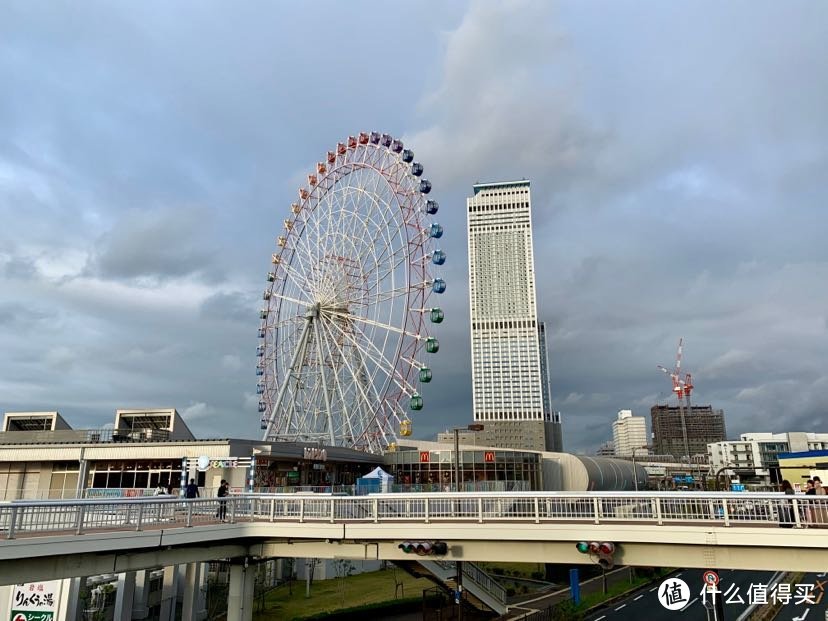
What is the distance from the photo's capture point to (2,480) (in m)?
51.1

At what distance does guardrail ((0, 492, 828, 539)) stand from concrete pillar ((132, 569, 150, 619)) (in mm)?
12923

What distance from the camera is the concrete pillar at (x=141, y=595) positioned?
109 ft

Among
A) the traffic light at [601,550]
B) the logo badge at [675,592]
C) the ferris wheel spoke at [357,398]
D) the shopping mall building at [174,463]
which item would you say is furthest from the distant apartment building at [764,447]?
the traffic light at [601,550]

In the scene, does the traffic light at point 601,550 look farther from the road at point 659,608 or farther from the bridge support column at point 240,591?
the road at point 659,608

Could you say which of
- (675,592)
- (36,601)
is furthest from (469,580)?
(36,601)

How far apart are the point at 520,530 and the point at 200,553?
11577 mm

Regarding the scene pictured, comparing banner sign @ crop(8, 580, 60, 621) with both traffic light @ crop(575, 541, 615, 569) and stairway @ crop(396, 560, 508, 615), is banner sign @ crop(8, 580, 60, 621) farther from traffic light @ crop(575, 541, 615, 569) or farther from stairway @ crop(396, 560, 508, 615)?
traffic light @ crop(575, 541, 615, 569)

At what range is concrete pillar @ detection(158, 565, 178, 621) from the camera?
35.1 metres

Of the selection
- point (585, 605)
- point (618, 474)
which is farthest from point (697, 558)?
point (618, 474)

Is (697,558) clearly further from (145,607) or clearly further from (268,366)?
(268,366)

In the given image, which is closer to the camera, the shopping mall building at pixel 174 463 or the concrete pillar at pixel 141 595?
the concrete pillar at pixel 141 595

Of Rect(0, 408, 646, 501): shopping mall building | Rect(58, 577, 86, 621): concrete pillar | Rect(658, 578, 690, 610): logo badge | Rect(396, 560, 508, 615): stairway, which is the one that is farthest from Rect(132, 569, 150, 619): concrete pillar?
Rect(658, 578, 690, 610): logo badge

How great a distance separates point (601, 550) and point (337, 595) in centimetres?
2870

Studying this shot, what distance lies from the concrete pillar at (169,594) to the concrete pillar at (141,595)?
1579mm
